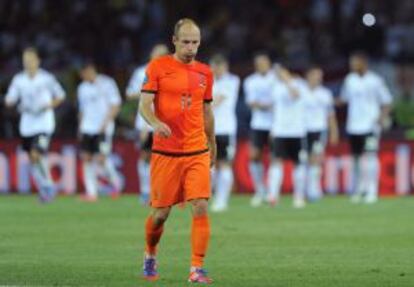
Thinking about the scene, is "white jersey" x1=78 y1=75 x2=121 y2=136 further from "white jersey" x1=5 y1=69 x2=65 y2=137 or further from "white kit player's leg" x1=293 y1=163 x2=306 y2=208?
"white kit player's leg" x1=293 y1=163 x2=306 y2=208

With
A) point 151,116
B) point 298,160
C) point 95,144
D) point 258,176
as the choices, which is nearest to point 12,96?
point 95,144

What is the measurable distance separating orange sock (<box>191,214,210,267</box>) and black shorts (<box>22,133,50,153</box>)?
12.5 meters

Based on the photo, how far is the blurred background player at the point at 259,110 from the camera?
24.4m

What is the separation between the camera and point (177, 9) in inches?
1314

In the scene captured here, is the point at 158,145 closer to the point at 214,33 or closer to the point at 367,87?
the point at 367,87

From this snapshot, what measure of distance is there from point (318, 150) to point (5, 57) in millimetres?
10606

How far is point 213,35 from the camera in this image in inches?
1308

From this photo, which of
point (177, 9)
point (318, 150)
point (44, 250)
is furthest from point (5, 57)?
point (44, 250)

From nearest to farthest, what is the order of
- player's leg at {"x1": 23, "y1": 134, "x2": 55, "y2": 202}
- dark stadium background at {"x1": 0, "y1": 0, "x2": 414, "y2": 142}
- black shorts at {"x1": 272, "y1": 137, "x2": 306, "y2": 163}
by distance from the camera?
player's leg at {"x1": 23, "y1": 134, "x2": 55, "y2": 202}
black shorts at {"x1": 272, "y1": 137, "x2": 306, "y2": 163}
dark stadium background at {"x1": 0, "y1": 0, "x2": 414, "y2": 142}

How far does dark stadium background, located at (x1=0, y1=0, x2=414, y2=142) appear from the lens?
32.0 metres

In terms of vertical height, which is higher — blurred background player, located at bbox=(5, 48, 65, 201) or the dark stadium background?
the dark stadium background

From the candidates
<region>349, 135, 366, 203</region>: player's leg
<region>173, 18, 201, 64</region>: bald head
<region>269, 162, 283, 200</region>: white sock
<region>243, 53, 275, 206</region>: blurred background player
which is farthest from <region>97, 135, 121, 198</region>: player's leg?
<region>173, 18, 201, 64</region>: bald head

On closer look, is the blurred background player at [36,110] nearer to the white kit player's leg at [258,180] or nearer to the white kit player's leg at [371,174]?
the white kit player's leg at [258,180]

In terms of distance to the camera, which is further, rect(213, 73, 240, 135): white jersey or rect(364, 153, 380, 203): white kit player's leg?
rect(364, 153, 380, 203): white kit player's leg
